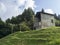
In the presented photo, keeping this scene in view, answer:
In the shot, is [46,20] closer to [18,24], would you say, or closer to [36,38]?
[18,24]

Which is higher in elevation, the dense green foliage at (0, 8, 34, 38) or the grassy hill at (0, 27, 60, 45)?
the dense green foliage at (0, 8, 34, 38)

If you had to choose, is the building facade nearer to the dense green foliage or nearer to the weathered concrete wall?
the weathered concrete wall

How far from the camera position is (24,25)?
72.3 meters

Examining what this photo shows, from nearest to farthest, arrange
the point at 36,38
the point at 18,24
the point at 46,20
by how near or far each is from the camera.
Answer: the point at 36,38
the point at 46,20
the point at 18,24

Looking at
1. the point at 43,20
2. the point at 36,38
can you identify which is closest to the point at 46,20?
the point at 43,20

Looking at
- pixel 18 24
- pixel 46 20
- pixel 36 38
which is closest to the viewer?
pixel 36 38

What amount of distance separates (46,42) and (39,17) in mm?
27401

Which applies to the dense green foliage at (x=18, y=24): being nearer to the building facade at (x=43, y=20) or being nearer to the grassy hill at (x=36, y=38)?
the building facade at (x=43, y=20)

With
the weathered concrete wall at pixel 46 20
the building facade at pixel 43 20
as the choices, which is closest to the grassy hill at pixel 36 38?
the building facade at pixel 43 20

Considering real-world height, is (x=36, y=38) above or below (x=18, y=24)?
below

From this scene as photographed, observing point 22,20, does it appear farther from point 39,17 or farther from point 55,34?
point 55,34

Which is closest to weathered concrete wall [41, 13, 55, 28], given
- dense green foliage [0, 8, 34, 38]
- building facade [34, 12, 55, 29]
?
building facade [34, 12, 55, 29]

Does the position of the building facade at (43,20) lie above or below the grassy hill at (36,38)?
above

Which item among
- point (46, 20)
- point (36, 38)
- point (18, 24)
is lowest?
point (36, 38)
